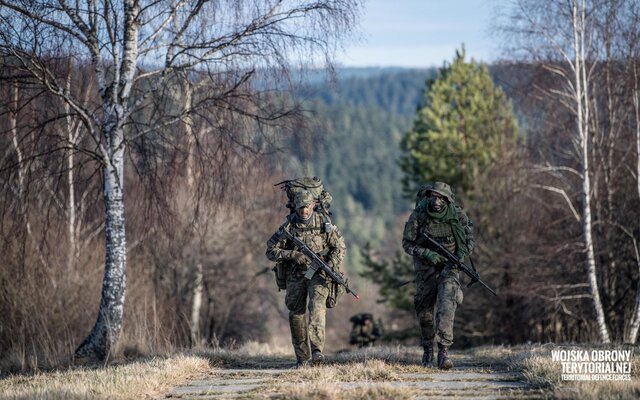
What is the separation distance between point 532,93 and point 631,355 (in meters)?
11.7

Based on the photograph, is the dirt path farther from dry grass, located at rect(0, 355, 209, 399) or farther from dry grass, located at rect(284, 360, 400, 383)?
dry grass, located at rect(0, 355, 209, 399)

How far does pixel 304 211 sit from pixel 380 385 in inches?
98.9

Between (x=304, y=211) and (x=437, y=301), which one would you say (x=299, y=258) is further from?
(x=437, y=301)

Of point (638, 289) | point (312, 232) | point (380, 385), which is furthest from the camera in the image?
point (638, 289)

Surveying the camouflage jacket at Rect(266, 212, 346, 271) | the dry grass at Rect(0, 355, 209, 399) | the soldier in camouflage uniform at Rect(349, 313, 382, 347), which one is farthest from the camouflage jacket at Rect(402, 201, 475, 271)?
the soldier in camouflage uniform at Rect(349, 313, 382, 347)

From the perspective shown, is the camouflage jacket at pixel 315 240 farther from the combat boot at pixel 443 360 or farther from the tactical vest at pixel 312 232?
the combat boot at pixel 443 360

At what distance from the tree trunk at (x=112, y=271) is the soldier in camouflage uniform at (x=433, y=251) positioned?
393 centimetres

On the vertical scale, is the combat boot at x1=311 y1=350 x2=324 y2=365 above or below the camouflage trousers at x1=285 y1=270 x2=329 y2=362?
below

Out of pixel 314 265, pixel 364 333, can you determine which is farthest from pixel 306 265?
pixel 364 333

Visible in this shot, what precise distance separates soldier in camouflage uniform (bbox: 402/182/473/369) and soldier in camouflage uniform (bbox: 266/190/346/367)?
822 millimetres

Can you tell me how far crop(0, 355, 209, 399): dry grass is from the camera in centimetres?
724

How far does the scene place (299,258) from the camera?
898 cm

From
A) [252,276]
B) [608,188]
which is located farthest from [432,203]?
[252,276]

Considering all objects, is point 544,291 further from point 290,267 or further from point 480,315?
point 290,267
